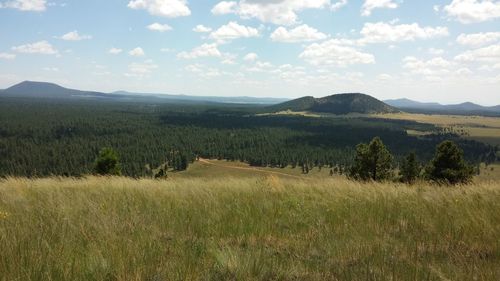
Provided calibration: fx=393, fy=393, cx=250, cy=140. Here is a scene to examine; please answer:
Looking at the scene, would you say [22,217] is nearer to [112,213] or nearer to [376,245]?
[112,213]

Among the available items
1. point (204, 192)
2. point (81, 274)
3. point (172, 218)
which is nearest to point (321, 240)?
point (172, 218)

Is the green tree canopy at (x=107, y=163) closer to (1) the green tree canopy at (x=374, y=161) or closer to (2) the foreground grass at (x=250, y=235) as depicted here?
(1) the green tree canopy at (x=374, y=161)

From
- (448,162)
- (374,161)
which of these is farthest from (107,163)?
(448,162)

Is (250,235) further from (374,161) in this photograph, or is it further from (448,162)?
(374,161)

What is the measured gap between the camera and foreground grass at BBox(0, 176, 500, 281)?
3887 mm

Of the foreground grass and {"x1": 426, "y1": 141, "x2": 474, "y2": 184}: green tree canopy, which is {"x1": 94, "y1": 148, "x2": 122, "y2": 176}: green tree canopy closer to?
{"x1": 426, "y1": 141, "x2": 474, "y2": 184}: green tree canopy

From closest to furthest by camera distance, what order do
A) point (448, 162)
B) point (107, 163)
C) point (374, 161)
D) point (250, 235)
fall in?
point (250, 235)
point (448, 162)
point (374, 161)
point (107, 163)

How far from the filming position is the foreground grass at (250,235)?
3887 millimetres

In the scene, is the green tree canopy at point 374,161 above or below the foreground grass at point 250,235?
below

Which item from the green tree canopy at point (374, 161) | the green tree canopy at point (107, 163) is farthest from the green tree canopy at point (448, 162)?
the green tree canopy at point (107, 163)

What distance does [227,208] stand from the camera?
23.9ft

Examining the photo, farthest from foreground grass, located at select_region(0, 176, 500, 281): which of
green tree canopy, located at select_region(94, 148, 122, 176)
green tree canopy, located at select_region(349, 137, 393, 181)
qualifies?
green tree canopy, located at select_region(94, 148, 122, 176)

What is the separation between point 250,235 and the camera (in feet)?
19.0

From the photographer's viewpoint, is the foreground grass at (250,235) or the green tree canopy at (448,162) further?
the green tree canopy at (448,162)
